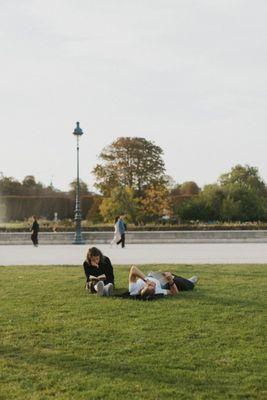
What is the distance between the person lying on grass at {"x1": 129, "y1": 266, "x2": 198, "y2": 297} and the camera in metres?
9.41

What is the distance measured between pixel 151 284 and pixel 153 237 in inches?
809

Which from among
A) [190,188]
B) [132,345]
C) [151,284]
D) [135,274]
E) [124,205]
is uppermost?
[190,188]

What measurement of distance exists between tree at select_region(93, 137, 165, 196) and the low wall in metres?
18.1

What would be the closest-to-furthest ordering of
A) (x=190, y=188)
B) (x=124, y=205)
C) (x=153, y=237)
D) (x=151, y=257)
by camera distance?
(x=151, y=257) → (x=153, y=237) → (x=124, y=205) → (x=190, y=188)

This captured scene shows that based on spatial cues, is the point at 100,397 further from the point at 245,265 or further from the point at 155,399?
the point at 245,265

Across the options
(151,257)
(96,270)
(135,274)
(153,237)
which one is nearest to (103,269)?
(96,270)

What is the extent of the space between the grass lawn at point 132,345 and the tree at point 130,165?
37.9m

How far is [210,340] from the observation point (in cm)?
678

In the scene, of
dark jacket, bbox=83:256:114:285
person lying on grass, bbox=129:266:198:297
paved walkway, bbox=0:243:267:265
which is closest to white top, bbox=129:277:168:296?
person lying on grass, bbox=129:266:198:297

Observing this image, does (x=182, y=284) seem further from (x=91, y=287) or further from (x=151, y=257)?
(x=151, y=257)

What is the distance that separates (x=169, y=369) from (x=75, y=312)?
2.92 m

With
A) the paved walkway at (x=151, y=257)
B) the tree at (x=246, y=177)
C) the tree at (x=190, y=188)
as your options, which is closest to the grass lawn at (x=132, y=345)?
the paved walkway at (x=151, y=257)

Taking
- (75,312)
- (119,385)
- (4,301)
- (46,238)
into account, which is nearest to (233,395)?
(119,385)

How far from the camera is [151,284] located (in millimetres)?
9477
